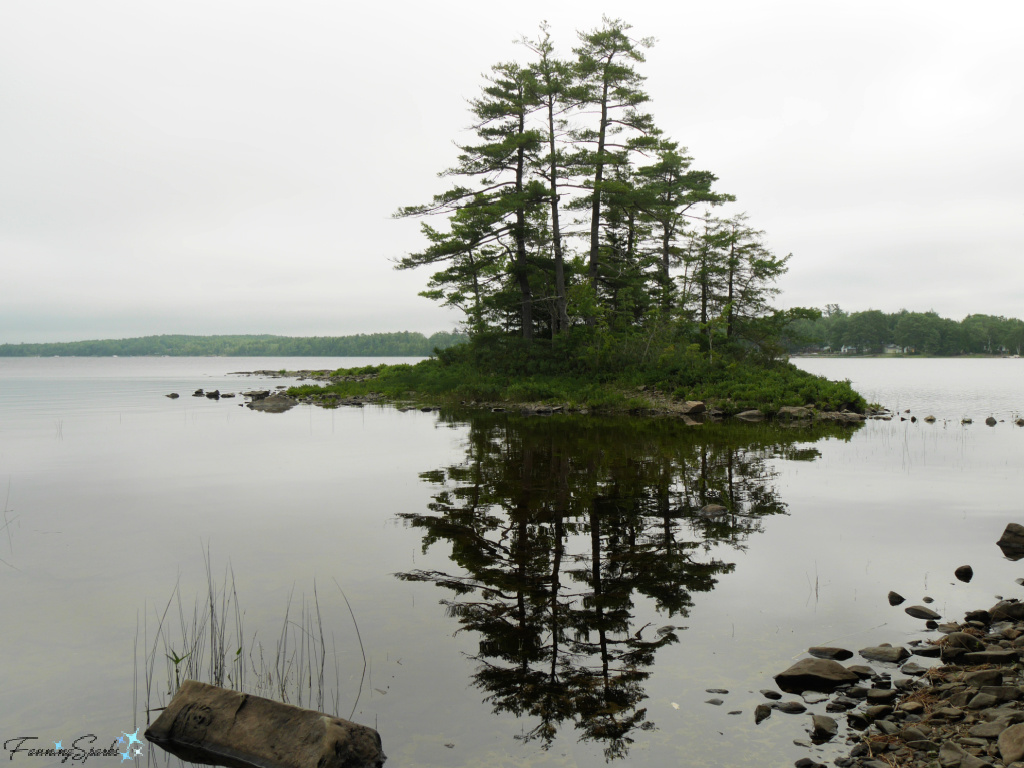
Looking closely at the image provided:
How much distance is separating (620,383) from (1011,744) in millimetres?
28364

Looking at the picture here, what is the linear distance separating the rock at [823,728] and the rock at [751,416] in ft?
78.0

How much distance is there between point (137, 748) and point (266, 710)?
1.00 m

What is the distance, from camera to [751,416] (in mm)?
27562

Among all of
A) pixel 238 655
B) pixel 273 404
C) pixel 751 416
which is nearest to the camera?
pixel 238 655

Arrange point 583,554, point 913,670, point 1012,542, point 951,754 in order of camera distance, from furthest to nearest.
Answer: point 1012,542 < point 583,554 < point 913,670 < point 951,754

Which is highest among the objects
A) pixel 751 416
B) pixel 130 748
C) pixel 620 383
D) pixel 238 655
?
pixel 620 383

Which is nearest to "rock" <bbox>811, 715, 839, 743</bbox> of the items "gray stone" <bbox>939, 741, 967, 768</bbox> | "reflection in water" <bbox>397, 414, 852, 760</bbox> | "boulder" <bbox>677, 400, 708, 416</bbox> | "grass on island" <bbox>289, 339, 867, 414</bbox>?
"gray stone" <bbox>939, 741, 967, 768</bbox>

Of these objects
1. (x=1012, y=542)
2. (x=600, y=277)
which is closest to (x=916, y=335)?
(x=600, y=277)

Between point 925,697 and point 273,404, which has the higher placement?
point 273,404

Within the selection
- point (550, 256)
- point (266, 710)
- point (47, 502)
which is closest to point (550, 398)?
point (550, 256)

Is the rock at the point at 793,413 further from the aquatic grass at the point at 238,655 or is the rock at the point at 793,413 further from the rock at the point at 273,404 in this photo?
the aquatic grass at the point at 238,655

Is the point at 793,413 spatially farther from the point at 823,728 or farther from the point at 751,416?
the point at 823,728

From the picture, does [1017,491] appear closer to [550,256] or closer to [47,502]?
[47,502]

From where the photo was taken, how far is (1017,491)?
12461mm
